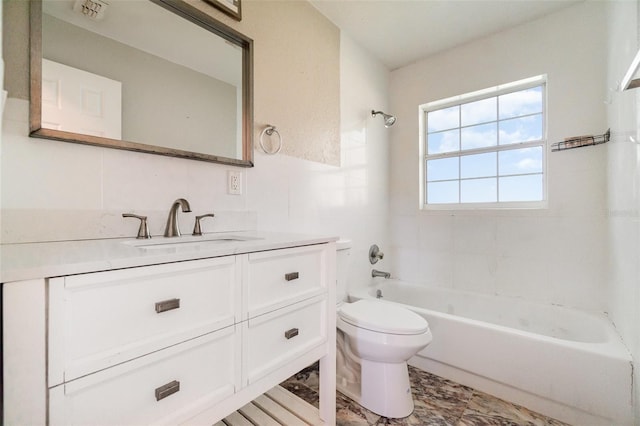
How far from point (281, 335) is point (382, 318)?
66cm

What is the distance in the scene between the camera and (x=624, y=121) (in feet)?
4.50

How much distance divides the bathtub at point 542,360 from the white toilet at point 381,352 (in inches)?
16.6

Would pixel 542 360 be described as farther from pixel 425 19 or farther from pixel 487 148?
pixel 425 19

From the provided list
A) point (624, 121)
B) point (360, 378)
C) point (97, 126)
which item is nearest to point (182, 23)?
point (97, 126)

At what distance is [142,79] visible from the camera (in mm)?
1142

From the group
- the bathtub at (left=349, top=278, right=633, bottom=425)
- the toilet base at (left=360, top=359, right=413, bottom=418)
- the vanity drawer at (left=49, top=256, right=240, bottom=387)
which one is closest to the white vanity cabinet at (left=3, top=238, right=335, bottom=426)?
the vanity drawer at (left=49, top=256, right=240, bottom=387)

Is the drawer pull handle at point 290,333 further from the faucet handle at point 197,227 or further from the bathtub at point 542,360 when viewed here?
the bathtub at point 542,360

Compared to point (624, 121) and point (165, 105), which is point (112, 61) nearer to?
point (165, 105)

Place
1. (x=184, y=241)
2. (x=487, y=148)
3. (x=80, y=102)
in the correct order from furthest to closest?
(x=487, y=148) < (x=184, y=241) < (x=80, y=102)

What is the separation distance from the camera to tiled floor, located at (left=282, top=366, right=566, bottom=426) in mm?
1381

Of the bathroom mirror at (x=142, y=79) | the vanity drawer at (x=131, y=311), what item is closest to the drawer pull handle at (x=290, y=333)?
the vanity drawer at (x=131, y=311)

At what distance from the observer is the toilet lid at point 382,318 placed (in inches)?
53.4

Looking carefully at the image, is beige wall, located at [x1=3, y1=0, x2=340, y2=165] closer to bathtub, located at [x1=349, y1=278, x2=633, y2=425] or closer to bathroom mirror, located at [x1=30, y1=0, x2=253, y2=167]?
bathroom mirror, located at [x1=30, y1=0, x2=253, y2=167]

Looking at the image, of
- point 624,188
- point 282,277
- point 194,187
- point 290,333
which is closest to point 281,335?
point 290,333
